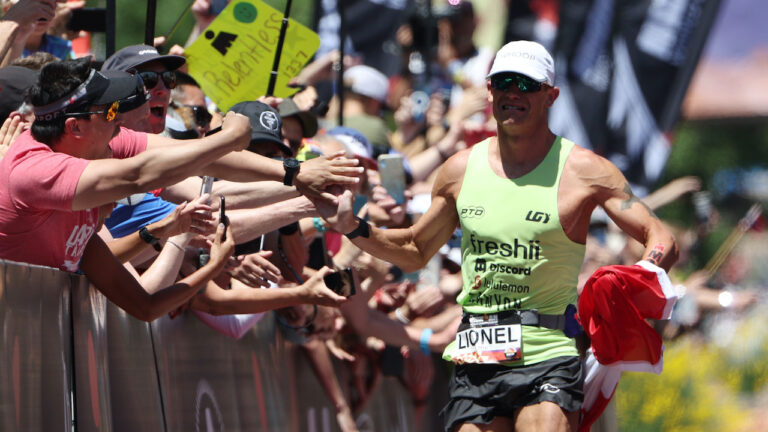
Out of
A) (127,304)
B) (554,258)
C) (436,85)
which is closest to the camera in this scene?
(127,304)

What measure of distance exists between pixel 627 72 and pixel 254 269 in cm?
1068

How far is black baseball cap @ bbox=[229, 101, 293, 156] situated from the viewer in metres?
6.91

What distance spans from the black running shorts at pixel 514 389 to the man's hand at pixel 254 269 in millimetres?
1125

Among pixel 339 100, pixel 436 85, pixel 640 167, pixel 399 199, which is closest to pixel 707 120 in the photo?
pixel 640 167

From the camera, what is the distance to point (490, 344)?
6.20 meters

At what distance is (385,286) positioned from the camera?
930 cm

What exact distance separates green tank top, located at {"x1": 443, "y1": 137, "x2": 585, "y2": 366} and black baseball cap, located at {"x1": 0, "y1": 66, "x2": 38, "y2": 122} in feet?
6.80

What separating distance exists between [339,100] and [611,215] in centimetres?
409

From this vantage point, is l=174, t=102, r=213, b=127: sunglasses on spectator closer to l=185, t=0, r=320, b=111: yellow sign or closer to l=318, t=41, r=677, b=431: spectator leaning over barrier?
l=185, t=0, r=320, b=111: yellow sign

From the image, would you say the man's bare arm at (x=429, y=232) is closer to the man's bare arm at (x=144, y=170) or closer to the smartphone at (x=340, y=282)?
the smartphone at (x=340, y=282)

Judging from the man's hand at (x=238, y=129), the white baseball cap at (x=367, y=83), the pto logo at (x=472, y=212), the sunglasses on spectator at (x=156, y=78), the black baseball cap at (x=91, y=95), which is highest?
the black baseball cap at (x=91, y=95)

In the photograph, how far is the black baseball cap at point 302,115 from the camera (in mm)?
8039

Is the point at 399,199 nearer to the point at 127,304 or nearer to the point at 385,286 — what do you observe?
the point at 385,286

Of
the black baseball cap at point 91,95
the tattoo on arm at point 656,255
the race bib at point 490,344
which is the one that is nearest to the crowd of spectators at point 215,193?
the black baseball cap at point 91,95
